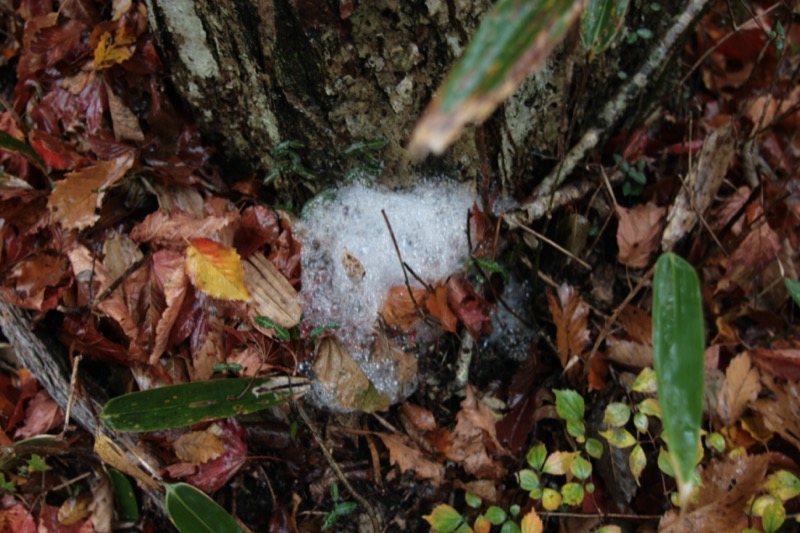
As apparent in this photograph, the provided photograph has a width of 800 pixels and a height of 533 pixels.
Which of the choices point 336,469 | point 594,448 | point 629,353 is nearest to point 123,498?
point 336,469

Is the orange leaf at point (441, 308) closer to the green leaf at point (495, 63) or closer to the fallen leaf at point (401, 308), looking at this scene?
the fallen leaf at point (401, 308)

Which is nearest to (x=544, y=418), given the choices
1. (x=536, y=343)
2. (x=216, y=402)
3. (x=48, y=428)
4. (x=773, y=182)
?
(x=536, y=343)

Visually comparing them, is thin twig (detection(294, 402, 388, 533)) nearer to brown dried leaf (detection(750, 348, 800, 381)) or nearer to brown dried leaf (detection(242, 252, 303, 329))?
brown dried leaf (detection(242, 252, 303, 329))

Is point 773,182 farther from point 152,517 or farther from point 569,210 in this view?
point 152,517

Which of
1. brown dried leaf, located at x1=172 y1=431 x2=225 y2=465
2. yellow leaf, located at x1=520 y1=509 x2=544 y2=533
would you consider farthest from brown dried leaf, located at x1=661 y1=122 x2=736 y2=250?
brown dried leaf, located at x1=172 y1=431 x2=225 y2=465

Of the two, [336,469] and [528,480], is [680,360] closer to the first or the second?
[528,480]

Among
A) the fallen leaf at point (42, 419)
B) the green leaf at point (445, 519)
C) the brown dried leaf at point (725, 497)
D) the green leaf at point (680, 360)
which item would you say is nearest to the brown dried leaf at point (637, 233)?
the brown dried leaf at point (725, 497)
